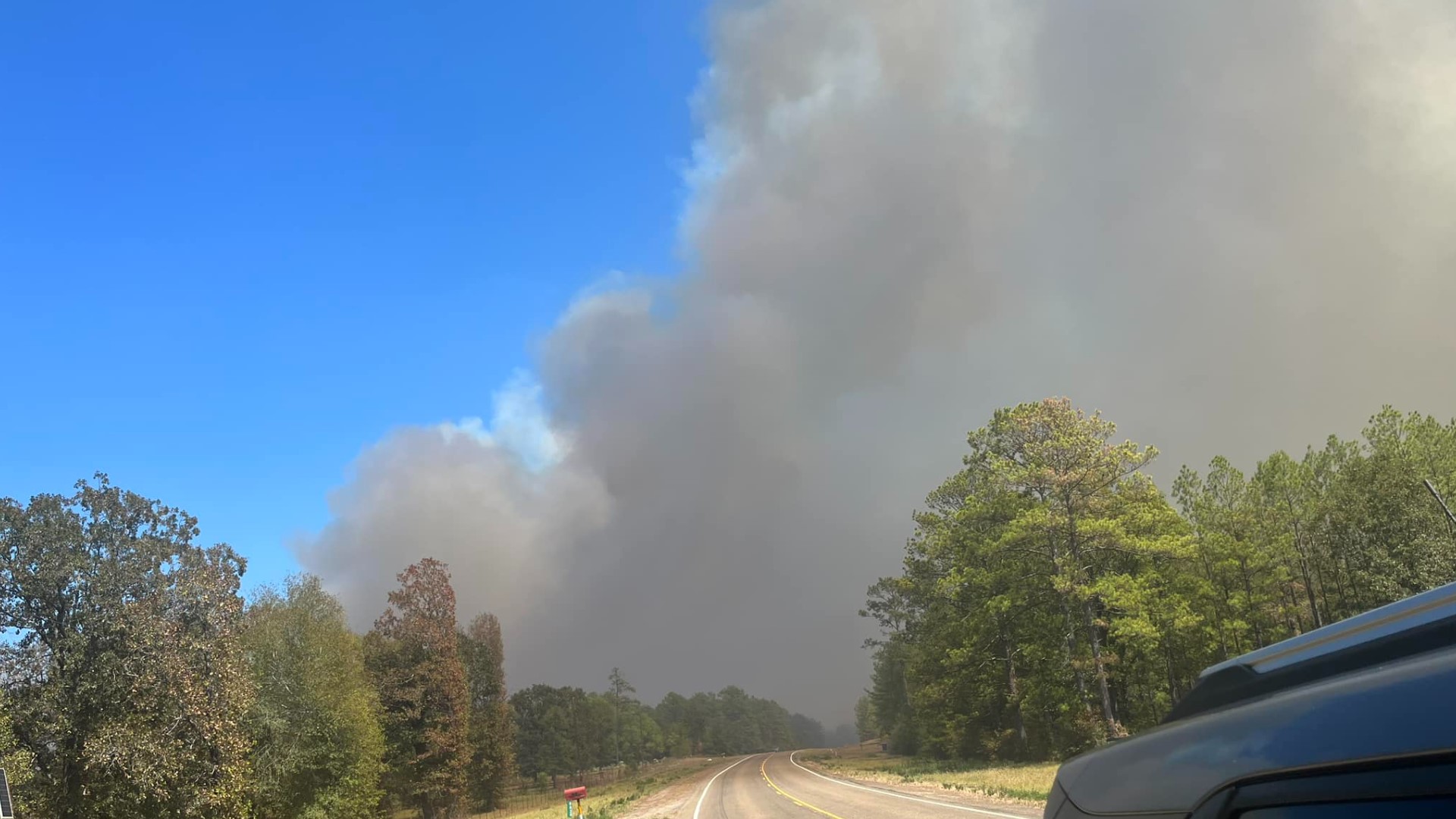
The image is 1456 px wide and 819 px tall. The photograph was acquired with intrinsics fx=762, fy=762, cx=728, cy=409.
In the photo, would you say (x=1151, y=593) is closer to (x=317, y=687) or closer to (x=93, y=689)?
(x=317, y=687)

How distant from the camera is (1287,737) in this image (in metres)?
1.54

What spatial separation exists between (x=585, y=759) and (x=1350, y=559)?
101 m

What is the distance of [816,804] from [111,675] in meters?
25.6

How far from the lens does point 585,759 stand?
4552 inches

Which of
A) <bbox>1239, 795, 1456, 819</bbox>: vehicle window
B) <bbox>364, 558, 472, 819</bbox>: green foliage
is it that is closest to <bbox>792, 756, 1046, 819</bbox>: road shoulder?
<bbox>1239, 795, 1456, 819</bbox>: vehicle window

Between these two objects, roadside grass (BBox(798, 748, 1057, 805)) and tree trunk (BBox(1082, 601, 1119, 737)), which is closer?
roadside grass (BBox(798, 748, 1057, 805))

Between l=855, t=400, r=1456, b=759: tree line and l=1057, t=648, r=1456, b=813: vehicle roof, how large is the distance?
111 feet

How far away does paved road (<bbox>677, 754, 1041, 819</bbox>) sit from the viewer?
20.3m

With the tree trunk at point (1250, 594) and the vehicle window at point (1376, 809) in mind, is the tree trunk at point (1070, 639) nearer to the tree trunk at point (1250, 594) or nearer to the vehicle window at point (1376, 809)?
the tree trunk at point (1250, 594)

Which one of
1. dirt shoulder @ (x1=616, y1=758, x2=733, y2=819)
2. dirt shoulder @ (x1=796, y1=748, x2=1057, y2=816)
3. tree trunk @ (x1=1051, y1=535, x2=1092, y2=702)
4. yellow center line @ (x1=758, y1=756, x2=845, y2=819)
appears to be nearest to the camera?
dirt shoulder @ (x1=796, y1=748, x2=1057, y2=816)

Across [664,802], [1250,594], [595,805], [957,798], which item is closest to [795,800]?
[957,798]

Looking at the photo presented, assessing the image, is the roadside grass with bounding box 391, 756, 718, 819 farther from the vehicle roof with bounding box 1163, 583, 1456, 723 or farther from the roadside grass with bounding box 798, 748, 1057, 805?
the vehicle roof with bounding box 1163, 583, 1456, 723

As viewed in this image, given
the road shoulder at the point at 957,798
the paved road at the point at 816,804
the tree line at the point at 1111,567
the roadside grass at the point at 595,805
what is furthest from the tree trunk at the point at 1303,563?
the roadside grass at the point at 595,805

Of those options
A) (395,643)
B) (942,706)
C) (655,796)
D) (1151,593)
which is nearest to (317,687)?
(395,643)
